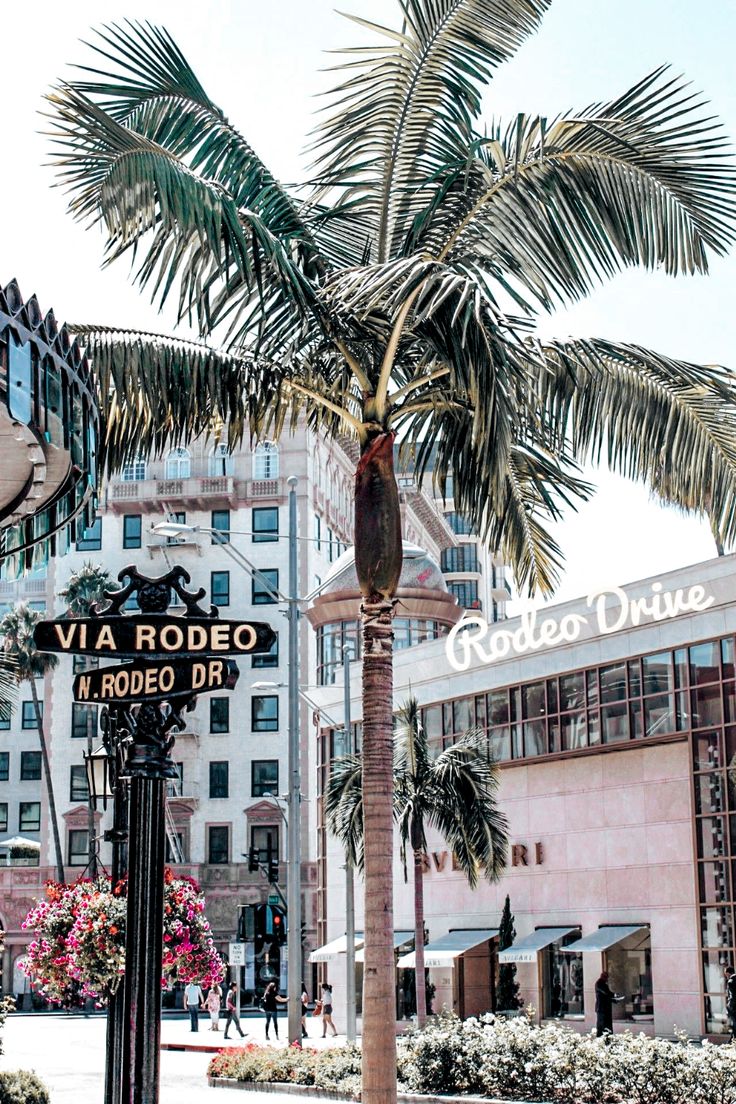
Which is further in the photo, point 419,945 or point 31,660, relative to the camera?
point 31,660

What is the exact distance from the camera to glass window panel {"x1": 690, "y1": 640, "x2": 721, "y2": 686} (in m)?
34.7

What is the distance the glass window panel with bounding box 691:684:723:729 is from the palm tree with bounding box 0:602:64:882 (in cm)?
4297

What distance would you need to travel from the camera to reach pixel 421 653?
45594 mm

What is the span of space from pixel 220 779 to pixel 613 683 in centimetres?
4121

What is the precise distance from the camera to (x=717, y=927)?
34.0 meters

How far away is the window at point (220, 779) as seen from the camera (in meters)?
75.8

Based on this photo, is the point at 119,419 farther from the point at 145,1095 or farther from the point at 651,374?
the point at 145,1095

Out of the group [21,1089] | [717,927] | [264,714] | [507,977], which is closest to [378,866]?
[21,1089]

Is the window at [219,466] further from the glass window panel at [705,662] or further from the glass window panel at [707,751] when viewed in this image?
the glass window panel at [707,751]

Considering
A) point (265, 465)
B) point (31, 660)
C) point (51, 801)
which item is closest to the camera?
point (31, 660)

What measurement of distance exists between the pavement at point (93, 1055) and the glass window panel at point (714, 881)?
966cm

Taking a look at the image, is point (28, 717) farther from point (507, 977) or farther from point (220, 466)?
point (507, 977)

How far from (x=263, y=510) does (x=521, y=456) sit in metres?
64.7

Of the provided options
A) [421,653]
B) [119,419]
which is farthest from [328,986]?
[119,419]
